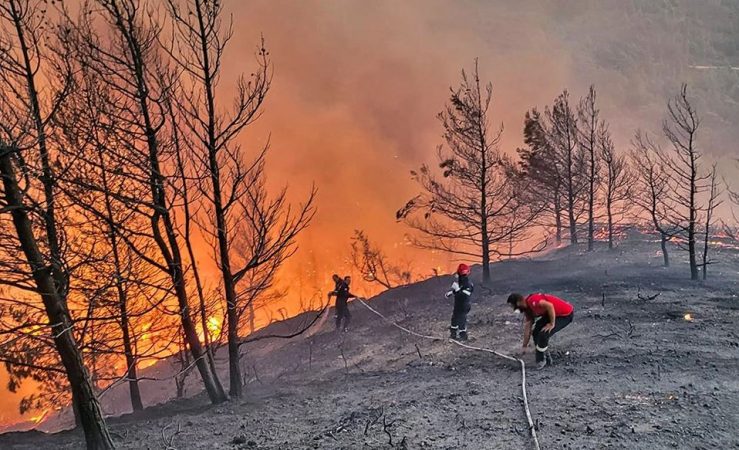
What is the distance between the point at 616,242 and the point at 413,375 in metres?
23.8

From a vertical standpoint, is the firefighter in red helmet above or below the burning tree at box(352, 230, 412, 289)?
A: below

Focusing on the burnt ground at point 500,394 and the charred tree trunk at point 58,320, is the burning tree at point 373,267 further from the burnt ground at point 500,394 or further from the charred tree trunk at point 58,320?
the charred tree trunk at point 58,320

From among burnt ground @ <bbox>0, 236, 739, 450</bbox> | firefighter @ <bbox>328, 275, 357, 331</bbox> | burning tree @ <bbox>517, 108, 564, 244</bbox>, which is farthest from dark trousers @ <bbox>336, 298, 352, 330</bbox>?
burning tree @ <bbox>517, 108, 564, 244</bbox>

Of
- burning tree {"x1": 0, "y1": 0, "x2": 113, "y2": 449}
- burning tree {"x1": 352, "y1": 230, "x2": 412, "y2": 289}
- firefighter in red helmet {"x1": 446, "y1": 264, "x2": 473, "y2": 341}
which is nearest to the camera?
burning tree {"x1": 0, "y1": 0, "x2": 113, "y2": 449}

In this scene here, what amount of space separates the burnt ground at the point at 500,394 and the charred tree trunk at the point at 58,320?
988mm

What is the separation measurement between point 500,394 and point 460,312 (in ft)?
13.2

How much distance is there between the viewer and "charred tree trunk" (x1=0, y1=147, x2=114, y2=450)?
6.12 metres

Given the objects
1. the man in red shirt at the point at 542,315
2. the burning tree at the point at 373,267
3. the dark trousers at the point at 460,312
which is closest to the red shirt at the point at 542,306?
the man in red shirt at the point at 542,315

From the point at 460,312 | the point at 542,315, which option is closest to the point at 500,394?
the point at 542,315

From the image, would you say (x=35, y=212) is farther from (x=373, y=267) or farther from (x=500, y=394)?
(x=373, y=267)

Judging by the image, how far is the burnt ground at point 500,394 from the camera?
644 cm

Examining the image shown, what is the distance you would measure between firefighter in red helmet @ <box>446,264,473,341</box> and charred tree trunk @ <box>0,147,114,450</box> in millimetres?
7506

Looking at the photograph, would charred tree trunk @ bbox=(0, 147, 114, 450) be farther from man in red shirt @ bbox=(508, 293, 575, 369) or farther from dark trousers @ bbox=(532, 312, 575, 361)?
dark trousers @ bbox=(532, 312, 575, 361)

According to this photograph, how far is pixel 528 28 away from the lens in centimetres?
8638
